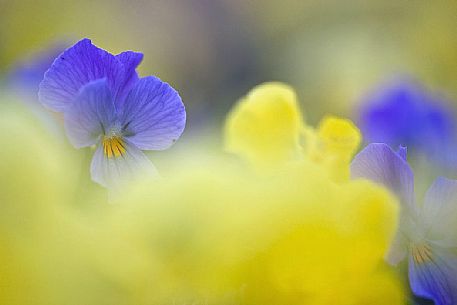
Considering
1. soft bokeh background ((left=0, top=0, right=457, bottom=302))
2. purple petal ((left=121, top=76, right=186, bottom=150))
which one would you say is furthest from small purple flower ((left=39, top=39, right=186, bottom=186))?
soft bokeh background ((left=0, top=0, right=457, bottom=302))

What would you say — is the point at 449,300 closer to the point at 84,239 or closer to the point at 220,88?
the point at 84,239

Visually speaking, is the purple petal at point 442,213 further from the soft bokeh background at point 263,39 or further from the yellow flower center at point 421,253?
the soft bokeh background at point 263,39

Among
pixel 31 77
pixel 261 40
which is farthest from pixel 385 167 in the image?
pixel 261 40

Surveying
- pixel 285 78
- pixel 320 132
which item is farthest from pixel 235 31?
pixel 320 132

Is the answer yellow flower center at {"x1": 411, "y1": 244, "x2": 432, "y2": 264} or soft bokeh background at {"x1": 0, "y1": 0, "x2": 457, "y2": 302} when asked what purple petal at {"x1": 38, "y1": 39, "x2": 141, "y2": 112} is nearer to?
yellow flower center at {"x1": 411, "y1": 244, "x2": 432, "y2": 264}

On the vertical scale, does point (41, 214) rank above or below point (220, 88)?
below
